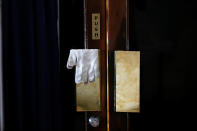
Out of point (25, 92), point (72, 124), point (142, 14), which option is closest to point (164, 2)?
point (142, 14)

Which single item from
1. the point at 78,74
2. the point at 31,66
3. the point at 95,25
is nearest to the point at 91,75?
the point at 78,74

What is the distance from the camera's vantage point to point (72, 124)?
5.94 feet

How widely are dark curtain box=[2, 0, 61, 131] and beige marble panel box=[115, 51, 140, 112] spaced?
2.20 feet

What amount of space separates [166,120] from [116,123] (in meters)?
0.52

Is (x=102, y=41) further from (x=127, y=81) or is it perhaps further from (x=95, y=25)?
(x=127, y=81)

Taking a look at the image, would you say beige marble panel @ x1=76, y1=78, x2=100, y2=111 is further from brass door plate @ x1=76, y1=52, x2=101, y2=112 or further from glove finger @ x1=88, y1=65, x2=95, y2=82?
glove finger @ x1=88, y1=65, x2=95, y2=82

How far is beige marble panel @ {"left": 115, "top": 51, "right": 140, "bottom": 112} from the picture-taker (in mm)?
1710

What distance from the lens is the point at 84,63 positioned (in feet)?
5.55

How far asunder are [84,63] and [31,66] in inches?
23.8

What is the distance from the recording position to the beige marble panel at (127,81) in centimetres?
171

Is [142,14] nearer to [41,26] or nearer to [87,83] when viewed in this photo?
[87,83]

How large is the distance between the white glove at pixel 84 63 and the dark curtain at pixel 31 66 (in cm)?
24

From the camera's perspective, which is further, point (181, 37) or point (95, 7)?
point (95, 7)

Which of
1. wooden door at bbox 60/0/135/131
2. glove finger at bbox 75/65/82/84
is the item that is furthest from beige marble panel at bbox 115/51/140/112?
A: glove finger at bbox 75/65/82/84
